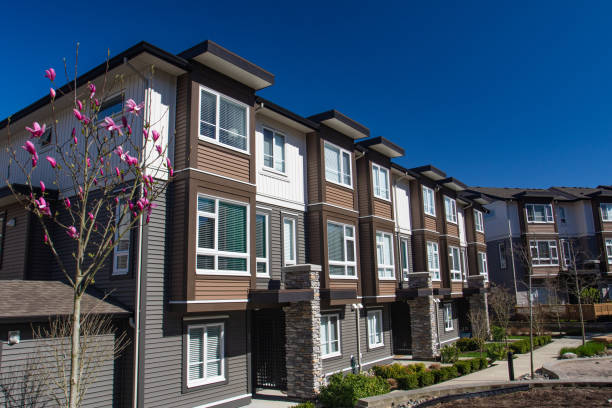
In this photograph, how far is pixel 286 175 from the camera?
1706cm

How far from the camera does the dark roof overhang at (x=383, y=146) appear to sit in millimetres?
20906

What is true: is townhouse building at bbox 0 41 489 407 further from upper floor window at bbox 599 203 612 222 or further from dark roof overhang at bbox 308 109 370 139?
upper floor window at bbox 599 203 612 222

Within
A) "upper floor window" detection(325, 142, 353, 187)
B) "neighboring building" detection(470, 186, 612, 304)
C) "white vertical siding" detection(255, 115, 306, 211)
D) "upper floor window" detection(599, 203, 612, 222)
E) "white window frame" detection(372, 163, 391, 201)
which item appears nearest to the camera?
"white vertical siding" detection(255, 115, 306, 211)

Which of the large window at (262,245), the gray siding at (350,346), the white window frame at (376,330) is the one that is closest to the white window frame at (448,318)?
the gray siding at (350,346)

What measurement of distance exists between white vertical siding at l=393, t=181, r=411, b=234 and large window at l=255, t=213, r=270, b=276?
1028 cm

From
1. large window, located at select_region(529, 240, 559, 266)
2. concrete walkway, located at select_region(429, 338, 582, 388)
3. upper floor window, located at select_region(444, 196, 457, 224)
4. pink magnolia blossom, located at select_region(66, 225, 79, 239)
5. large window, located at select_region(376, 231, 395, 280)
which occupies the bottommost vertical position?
concrete walkway, located at select_region(429, 338, 582, 388)

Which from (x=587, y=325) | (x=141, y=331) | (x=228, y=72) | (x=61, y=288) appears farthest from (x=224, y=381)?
(x=587, y=325)

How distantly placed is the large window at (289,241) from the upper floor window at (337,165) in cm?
250

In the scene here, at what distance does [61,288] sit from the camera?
1208 cm

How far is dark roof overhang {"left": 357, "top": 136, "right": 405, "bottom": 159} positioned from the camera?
2091 cm

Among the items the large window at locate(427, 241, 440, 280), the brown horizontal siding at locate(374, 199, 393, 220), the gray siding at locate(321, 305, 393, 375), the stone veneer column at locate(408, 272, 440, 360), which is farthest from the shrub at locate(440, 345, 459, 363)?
the brown horizontal siding at locate(374, 199, 393, 220)

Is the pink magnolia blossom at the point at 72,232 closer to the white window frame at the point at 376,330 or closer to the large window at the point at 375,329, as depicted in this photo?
the white window frame at the point at 376,330

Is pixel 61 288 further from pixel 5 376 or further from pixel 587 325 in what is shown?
pixel 587 325

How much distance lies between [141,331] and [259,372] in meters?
6.09
